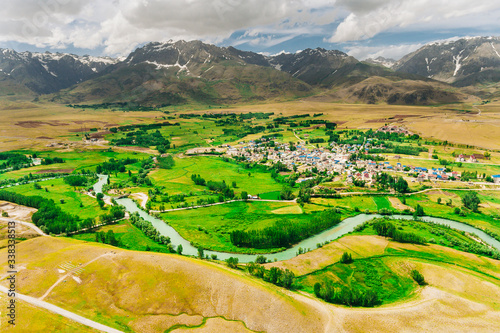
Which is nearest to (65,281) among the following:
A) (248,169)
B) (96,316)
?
(96,316)

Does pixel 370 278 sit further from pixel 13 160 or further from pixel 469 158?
pixel 13 160

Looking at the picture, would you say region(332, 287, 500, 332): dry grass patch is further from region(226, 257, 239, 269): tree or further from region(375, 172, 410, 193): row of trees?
region(375, 172, 410, 193): row of trees

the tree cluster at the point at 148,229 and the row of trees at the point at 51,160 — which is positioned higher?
the row of trees at the point at 51,160

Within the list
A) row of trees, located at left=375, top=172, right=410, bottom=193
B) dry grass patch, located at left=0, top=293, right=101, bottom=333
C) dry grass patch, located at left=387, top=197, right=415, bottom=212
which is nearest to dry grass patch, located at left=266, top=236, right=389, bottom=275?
dry grass patch, located at left=387, top=197, right=415, bottom=212

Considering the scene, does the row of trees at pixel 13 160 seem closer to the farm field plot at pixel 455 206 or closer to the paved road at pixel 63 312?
the paved road at pixel 63 312

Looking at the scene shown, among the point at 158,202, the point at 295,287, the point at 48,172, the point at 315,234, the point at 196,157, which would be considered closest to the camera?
the point at 295,287

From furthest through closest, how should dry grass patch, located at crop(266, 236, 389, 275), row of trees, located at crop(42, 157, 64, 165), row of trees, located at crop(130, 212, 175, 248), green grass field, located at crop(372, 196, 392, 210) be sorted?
row of trees, located at crop(42, 157, 64, 165) < green grass field, located at crop(372, 196, 392, 210) < row of trees, located at crop(130, 212, 175, 248) < dry grass patch, located at crop(266, 236, 389, 275)

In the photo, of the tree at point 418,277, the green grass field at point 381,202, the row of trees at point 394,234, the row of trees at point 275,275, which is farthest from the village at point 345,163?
the row of trees at point 275,275

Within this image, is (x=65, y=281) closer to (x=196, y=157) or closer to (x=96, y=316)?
(x=96, y=316)
